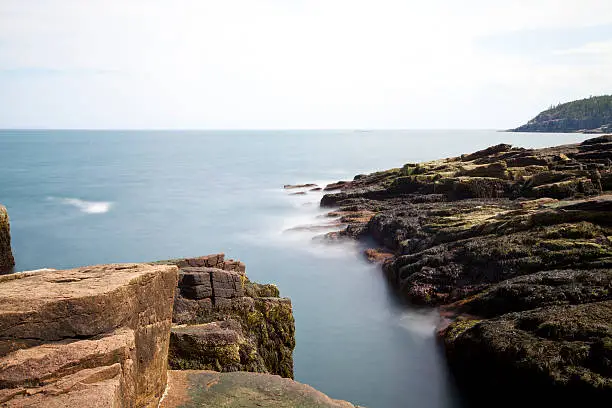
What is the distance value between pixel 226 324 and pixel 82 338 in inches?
233

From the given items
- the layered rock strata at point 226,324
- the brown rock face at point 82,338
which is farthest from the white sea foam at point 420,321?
the brown rock face at point 82,338

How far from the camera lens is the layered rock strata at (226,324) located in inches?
503

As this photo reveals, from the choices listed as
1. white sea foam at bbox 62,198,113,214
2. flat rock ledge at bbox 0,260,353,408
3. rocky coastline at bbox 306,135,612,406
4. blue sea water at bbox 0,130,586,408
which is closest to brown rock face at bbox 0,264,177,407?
flat rock ledge at bbox 0,260,353,408

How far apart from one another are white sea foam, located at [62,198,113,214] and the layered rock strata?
40965mm

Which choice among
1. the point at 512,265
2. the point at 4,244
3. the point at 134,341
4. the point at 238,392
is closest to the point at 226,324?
the point at 238,392

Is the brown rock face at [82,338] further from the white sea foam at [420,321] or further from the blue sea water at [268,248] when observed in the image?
the white sea foam at [420,321]

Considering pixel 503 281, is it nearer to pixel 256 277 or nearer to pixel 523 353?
pixel 523 353

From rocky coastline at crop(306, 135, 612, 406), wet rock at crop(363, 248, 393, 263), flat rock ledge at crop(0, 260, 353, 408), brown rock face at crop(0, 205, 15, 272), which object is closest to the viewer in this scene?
flat rock ledge at crop(0, 260, 353, 408)

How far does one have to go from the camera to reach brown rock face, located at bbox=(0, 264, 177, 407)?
7535 millimetres

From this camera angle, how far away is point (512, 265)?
71.4ft

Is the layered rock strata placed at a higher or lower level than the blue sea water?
higher

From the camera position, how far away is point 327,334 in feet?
75.3

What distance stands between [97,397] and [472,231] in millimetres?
23469

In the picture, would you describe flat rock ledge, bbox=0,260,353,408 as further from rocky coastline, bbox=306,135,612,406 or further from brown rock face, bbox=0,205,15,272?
brown rock face, bbox=0,205,15,272
